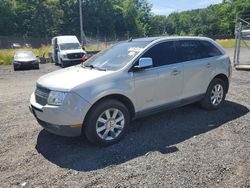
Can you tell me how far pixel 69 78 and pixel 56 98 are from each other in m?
0.50

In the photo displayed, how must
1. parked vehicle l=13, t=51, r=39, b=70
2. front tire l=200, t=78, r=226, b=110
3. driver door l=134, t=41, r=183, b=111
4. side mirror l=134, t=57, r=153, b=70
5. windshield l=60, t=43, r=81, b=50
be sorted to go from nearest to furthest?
side mirror l=134, t=57, r=153, b=70 < driver door l=134, t=41, r=183, b=111 < front tire l=200, t=78, r=226, b=110 < parked vehicle l=13, t=51, r=39, b=70 < windshield l=60, t=43, r=81, b=50

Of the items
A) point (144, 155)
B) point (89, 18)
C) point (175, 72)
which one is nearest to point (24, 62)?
point (175, 72)

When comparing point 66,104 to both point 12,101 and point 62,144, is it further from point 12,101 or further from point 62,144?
point 12,101

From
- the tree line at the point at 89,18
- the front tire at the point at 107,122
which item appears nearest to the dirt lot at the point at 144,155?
the front tire at the point at 107,122

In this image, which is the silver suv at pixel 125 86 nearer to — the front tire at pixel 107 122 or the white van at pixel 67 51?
the front tire at pixel 107 122

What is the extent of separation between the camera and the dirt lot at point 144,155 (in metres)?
3.81

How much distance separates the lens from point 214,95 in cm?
670

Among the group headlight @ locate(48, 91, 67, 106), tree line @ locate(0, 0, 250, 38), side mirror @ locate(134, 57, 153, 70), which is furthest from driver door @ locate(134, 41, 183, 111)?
tree line @ locate(0, 0, 250, 38)

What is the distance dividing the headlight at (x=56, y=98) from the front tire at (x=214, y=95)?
3487 mm

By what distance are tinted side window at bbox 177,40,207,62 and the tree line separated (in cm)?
6193

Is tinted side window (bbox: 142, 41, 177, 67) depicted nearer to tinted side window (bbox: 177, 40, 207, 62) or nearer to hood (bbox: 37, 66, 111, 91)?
tinted side window (bbox: 177, 40, 207, 62)

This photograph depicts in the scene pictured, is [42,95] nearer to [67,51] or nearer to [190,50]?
[190,50]

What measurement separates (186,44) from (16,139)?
403 centimetres

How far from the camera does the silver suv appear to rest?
15.0 ft
